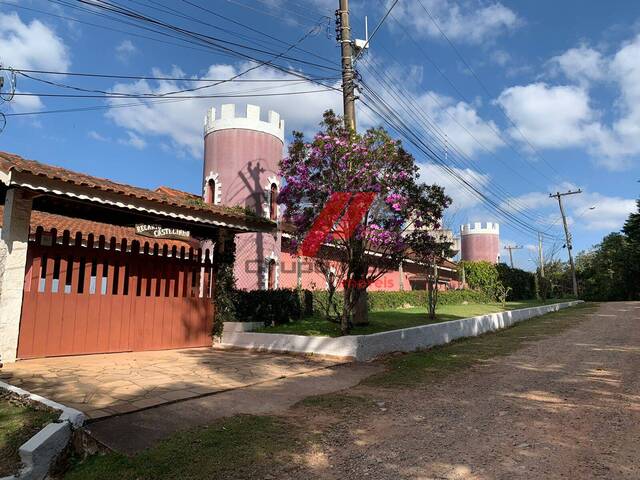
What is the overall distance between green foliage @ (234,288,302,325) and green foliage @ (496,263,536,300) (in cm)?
2306

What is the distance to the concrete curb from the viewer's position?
138 inches

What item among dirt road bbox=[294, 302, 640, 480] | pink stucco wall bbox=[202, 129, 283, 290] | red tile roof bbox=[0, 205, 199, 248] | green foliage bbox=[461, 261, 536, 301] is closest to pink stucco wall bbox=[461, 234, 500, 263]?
green foliage bbox=[461, 261, 536, 301]

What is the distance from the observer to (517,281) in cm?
3612

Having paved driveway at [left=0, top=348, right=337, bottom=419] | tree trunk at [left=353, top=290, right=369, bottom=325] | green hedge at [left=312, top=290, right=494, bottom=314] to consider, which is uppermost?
green hedge at [left=312, top=290, right=494, bottom=314]

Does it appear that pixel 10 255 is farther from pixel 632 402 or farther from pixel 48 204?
pixel 632 402

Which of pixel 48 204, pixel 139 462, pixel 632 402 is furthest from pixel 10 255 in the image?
pixel 632 402

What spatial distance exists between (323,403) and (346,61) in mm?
9767

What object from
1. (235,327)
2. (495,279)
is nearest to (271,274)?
(235,327)

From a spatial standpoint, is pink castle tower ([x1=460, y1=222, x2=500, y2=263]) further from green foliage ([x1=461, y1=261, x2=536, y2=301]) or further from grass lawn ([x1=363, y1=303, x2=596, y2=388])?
grass lawn ([x1=363, y1=303, x2=596, y2=388])

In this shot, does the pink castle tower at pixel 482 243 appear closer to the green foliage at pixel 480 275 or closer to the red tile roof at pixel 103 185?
the green foliage at pixel 480 275

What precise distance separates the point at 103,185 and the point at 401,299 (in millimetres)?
16477

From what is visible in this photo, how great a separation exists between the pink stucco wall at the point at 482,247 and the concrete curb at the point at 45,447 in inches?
1863

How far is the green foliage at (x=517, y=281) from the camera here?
33781 mm

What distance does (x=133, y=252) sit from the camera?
912cm
